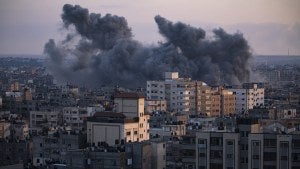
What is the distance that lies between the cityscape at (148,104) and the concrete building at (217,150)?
0.04 ft

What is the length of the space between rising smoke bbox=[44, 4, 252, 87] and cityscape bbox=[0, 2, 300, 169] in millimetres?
55

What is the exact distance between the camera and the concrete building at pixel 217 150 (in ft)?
35.1

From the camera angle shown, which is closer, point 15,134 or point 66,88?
point 15,134

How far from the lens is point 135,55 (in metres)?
41.1

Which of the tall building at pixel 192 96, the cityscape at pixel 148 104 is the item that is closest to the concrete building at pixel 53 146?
the cityscape at pixel 148 104

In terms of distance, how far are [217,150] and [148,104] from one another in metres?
17.8

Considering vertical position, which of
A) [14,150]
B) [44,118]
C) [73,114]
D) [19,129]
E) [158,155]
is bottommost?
[14,150]

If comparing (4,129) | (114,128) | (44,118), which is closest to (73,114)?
(44,118)

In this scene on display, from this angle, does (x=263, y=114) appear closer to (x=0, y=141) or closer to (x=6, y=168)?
(x=0, y=141)

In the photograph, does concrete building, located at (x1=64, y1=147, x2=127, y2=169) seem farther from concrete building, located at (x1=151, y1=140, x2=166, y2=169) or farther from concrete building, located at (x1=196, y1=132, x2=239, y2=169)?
concrete building, located at (x1=196, y1=132, x2=239, y2=169)

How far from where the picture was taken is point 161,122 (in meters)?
21.4

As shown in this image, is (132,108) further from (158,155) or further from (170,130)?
(170,130)

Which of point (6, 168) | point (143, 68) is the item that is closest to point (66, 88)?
point (143, 68)

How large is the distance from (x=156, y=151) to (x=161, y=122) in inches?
326
